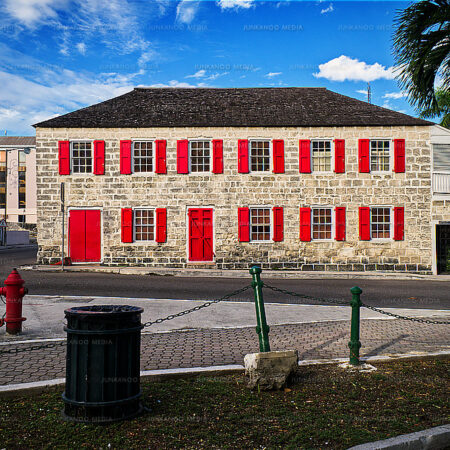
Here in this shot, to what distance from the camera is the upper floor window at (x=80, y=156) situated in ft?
66.4

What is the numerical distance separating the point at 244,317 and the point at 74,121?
14630mm

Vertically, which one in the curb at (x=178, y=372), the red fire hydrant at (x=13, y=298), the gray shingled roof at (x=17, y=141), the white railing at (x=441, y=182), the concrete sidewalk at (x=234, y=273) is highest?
the gray shingled roof at (x=17, y=141)

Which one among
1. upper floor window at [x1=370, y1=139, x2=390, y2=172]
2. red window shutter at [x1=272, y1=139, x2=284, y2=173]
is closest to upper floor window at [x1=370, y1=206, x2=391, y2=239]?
upper floor window at [x1=370, y1=139, x2=390, y2=172]

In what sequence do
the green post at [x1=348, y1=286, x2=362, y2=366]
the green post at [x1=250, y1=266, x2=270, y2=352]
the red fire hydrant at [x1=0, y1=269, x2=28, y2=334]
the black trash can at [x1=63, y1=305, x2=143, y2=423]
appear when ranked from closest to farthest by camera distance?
1. the black trash can at [x1=63, y1=305, x2=143, y2=423]
2. the green post at [x1=250, y1=266, x2=270, y2=352]
3. the green post at [x1=348, y1=286, x2=362, y2=366]
4. the red fire hydrant at [x1=0, y1=269, x2=28, y2=334]

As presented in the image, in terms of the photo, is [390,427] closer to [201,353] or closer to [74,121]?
[201,353]

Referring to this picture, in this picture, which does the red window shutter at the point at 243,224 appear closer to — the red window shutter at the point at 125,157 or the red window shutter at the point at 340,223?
the red window shutter at the point at 340,223

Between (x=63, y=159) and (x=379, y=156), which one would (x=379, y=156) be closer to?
(x=379, y=156)

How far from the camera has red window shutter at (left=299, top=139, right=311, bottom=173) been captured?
20.0 meters

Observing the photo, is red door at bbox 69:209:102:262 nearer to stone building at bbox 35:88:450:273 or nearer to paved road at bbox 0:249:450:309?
stone building at bbox 35:88:450:273

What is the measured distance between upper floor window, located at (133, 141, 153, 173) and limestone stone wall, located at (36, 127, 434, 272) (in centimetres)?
39

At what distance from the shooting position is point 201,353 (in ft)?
20.5

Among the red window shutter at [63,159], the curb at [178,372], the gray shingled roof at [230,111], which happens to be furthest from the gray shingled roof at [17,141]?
the curb at [178,372]

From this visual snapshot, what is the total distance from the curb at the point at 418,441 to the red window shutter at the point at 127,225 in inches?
678

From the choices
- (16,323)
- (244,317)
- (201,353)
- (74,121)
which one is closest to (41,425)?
(201,353)
